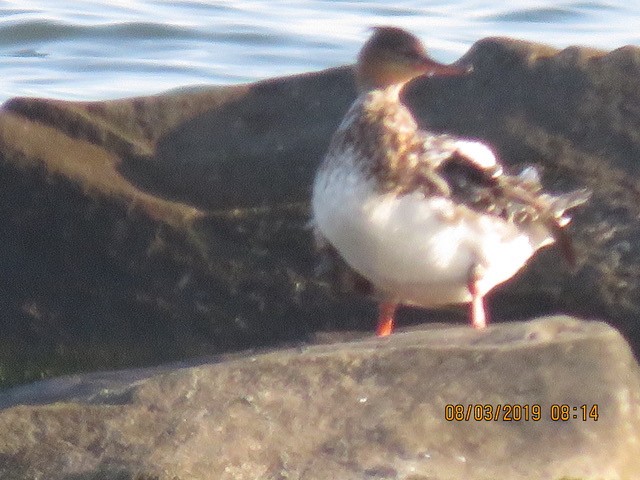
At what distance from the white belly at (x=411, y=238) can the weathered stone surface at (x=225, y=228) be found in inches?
24.6

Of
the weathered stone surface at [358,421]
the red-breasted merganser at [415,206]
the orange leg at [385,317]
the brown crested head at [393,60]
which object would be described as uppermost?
the brown crested head at [393,60]

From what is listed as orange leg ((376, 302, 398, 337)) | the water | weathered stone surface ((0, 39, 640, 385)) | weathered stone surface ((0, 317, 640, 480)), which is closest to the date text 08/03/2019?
weathered stone surface ((0, 317, 640, 480))

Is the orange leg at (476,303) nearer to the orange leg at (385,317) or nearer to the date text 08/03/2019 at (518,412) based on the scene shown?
the orange leg at (385,317)

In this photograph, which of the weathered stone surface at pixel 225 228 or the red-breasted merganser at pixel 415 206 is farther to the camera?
the weathered stone surface at pixel 225 228

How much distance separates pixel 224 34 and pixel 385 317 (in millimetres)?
8820

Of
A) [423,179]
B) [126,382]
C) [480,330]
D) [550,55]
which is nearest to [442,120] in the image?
[550,55]

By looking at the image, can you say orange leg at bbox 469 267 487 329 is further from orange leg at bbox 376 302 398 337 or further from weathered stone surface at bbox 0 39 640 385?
weathered stone surface at bbox 0 39 640 385

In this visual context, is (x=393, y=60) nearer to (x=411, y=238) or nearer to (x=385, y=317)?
(x=411, y=238)

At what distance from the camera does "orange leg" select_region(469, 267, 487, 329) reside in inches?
240

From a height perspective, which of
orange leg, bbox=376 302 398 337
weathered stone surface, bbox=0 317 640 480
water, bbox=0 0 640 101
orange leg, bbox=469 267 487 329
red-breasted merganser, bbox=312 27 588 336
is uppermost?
red-breasted merganser, bbox=312 27 588 336

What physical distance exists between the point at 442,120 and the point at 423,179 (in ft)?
3.59

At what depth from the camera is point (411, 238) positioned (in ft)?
Result: 19.5

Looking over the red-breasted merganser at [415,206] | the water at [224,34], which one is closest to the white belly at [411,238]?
the red-breasted merganser at [415,206]

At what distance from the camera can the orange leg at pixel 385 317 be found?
253 inches
